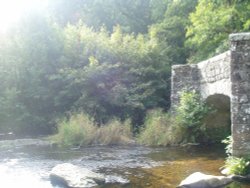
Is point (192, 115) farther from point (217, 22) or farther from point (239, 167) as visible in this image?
point (239, 167)

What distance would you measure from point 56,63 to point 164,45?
5.04 m

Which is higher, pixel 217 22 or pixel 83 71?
pixel 217 22

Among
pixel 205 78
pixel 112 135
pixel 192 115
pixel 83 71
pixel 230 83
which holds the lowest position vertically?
pixel 112 135

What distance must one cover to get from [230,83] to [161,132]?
4743 millimetres

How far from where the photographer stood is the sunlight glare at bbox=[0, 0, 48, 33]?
18328mm

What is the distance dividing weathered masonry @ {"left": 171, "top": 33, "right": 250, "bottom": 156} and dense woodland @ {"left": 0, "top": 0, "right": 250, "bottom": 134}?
2.34 m

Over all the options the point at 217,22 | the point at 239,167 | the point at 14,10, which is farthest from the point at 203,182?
the point at 14,10

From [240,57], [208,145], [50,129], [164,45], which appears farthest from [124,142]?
[164,45]

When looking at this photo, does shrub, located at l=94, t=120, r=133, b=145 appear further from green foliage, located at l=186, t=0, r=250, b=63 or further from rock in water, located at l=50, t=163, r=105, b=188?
rock in water, located at l=50, t=163, r=105, b=188

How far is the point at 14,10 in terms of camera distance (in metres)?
18.3

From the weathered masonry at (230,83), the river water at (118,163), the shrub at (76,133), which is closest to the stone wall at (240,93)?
the weathered masonry at (230,83)

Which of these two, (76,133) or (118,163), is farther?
(76,133)

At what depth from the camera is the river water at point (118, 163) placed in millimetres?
8078

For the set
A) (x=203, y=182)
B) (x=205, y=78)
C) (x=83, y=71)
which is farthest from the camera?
(x=83, y=71)
